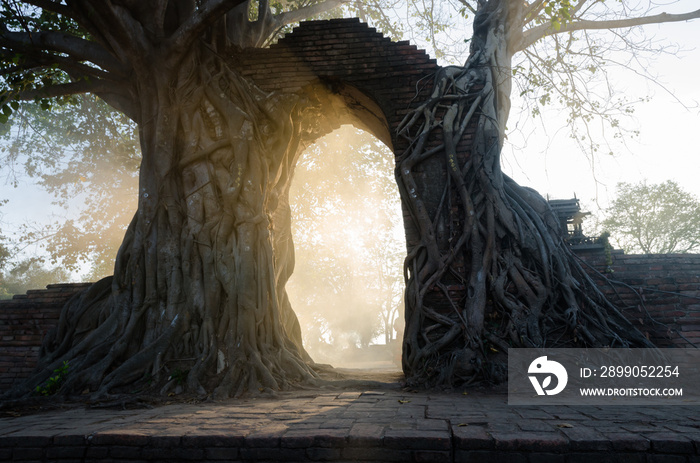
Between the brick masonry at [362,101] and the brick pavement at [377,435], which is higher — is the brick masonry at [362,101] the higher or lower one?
the higher one

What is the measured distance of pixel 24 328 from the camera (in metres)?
5.40

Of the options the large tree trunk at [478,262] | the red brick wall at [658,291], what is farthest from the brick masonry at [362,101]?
the large tree trunk at [478,262]

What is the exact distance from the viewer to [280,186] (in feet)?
20.3

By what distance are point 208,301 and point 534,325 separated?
334cm

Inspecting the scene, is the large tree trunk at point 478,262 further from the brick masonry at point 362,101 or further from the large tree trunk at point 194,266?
the large tree trunk at point 194,266

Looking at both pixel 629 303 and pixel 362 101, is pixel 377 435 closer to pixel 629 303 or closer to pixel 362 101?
pixel 629 303

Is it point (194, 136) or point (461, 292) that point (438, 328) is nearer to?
point (461, 292)

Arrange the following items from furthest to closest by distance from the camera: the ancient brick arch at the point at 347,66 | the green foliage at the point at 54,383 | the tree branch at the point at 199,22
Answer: the ancient brick arch at the point at 347,66 → the tree branch at the point at 199,22 → the green foliage at the point at 54,383

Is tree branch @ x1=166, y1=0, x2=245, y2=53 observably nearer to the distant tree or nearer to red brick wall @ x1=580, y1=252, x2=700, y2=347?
red brick wall @ x1=580, y1=252, x2=700, y2=347

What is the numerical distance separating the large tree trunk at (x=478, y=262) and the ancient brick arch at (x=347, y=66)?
1.09 feet

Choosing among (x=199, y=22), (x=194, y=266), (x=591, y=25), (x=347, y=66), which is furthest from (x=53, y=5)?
(x=591, y=25)

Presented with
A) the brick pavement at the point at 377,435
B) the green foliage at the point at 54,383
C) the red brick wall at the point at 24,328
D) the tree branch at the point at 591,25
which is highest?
the tree branch at the point at 591,25

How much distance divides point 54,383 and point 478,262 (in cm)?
429

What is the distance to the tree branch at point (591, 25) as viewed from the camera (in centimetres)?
652
